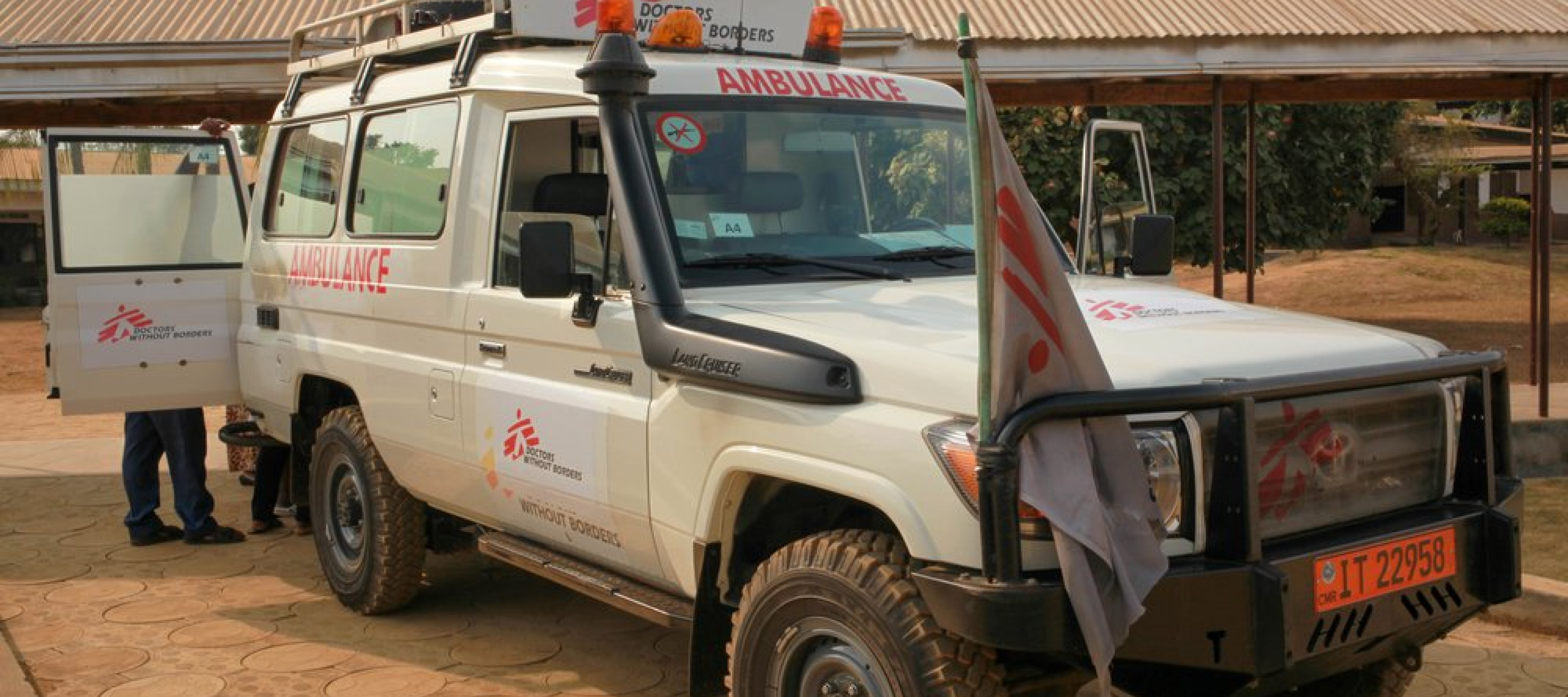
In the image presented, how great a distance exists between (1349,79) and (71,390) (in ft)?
30.6

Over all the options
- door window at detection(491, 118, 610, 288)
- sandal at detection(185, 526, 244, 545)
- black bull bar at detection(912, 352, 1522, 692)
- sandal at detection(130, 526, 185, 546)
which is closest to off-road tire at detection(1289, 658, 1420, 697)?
black bull bar at detection(912, 352, 1522, 692)

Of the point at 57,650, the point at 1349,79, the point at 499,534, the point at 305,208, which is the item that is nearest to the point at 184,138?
the point at 305,208

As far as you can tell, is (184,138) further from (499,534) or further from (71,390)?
Answer: (499,534)

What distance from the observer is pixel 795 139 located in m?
4.92

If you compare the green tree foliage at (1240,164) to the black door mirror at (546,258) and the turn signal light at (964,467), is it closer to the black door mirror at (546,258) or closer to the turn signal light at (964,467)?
the black door mirror at (546,258)

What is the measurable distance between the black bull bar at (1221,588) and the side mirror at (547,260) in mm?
1565

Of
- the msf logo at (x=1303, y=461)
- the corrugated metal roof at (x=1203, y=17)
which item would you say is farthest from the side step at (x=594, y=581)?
the corrugated metal roof at (x=1203, y=17)

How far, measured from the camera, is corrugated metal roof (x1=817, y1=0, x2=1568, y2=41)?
34.4 ft

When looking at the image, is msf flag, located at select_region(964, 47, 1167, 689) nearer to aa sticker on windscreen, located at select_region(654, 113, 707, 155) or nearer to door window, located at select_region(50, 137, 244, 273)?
aa sticker on windscreen, located at select_region(654, 113, 707, 155)

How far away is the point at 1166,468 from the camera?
11.4 ft

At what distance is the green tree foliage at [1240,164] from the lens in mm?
18031

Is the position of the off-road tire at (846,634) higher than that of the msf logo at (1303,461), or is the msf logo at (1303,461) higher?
the msf logo at (1303,461)

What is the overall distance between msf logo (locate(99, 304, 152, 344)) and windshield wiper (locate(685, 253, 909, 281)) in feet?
11.7

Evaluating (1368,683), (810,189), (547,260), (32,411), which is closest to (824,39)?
(810,189)
